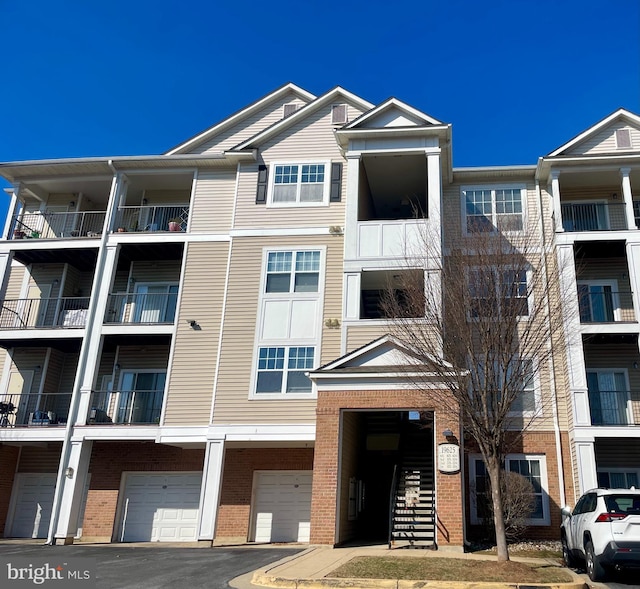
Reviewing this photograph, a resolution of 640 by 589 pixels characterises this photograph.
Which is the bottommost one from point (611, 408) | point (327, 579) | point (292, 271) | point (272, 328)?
point (327, 579)

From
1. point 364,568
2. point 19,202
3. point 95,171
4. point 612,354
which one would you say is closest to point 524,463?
point 612,354

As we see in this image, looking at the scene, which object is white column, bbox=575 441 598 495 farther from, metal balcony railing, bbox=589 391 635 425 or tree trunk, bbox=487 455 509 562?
tree trunk, bbox=487 455 509 562

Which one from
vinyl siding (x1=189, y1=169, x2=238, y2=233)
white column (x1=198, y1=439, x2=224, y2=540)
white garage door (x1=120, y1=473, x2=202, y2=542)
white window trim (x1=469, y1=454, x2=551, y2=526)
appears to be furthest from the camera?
vinyl siding (x1=189, y1=169, x2=238, y2=233)

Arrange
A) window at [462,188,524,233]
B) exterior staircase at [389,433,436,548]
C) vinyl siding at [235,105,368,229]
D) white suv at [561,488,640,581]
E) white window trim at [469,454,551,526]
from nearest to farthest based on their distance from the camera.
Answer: white suv at [561,488,640,581] < exterior staircase at [389,433,436,548] < white window trim at [469,454,551,526] < vinyl siding at [235,105,368,229] < window at [462,188,524,233]

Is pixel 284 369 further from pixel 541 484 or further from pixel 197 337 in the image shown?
pixel 541 484

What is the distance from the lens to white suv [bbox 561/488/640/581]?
31.1 feet

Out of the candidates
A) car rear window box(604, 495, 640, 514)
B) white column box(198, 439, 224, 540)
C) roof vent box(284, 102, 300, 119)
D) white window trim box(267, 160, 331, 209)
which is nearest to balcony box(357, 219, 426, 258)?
white window trim box(267, 160, 331, 209)

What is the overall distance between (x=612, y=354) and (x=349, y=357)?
932 centimetres

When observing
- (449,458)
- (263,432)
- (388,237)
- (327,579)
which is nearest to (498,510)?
(449,458)

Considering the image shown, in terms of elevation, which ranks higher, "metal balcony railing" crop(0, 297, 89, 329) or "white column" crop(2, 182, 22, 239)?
"white column" crop(2, 182, 22, 239)

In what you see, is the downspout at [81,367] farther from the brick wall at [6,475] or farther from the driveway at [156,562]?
the brick wall at [6,475]

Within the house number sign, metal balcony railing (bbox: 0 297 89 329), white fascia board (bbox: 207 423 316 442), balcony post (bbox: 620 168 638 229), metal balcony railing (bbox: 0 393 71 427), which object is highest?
balcony post (bbox: 620 168 638 229)

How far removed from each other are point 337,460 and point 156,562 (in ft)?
15.3

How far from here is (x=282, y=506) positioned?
62.3ft
